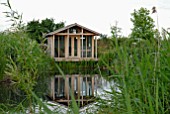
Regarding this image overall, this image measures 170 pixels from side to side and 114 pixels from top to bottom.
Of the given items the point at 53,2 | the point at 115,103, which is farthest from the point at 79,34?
the point at 115,103

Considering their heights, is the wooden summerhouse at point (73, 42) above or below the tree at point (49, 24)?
below

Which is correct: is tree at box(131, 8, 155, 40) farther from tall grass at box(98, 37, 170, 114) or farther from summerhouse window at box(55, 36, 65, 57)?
summerhouse window at box(55, 36, 65, 57)

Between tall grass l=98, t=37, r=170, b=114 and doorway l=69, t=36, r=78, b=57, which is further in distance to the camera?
doorway l=69, t=36, r=78, b=57

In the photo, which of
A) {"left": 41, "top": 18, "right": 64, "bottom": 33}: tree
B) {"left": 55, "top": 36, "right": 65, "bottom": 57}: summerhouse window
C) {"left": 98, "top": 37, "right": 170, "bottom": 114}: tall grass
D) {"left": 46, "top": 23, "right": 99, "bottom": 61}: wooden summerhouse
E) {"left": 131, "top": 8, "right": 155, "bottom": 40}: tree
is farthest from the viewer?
{"left": 41, "top": 18, "right": 64, "bottom": 33}: tree

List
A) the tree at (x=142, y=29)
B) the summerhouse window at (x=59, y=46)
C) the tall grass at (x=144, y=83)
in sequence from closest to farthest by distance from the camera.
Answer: the tall grass at (x=144, y=83) → the tree at (x=142, y=29) → the summerhouse window at (x=59, y=46)

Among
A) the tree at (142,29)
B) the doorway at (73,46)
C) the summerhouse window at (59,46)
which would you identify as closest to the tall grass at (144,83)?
the tree at (142,29)

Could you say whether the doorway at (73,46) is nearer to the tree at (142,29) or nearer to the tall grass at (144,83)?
the tree at (142,29)

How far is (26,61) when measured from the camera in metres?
1.84

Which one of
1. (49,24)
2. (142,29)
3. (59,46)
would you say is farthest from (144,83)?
(49,24)

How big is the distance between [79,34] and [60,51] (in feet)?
4.56

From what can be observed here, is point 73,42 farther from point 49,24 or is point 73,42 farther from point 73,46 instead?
point 49,24

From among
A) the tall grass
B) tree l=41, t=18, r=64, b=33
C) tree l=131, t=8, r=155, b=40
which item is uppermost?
tree l=41, t=18, r=64, b=33

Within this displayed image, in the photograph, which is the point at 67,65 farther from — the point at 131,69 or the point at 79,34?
the point at 131,69

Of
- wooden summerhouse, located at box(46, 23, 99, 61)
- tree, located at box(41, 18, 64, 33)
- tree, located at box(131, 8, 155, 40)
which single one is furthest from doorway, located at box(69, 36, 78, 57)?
tree, located at box(131, 8, 155, 40)
